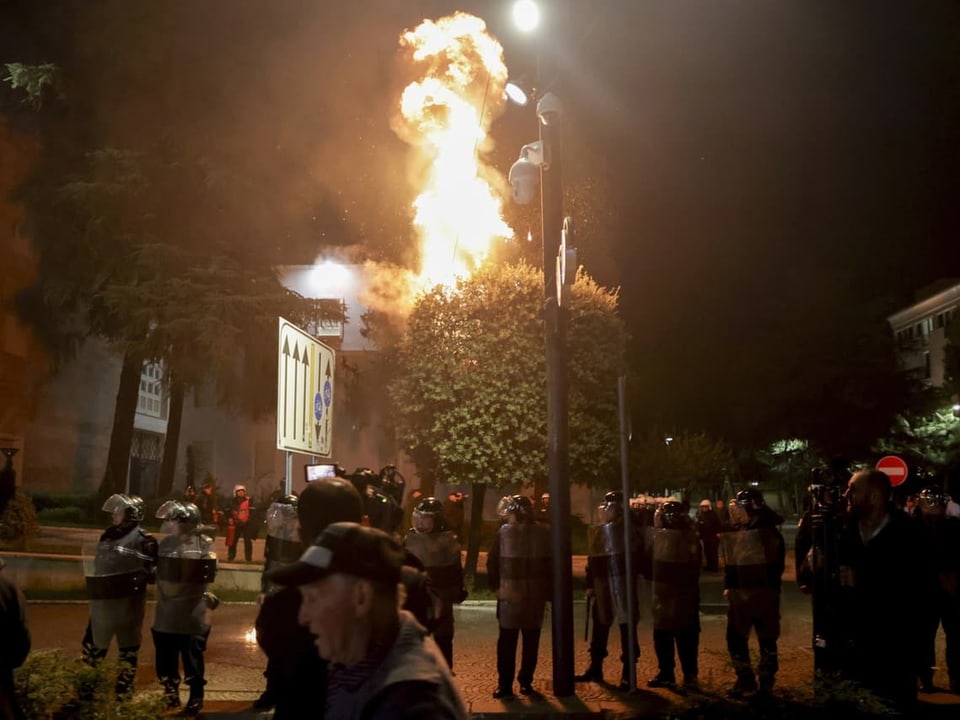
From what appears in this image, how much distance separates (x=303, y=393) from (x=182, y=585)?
2047 millimetres

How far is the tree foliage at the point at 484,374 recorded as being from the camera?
17391 mm

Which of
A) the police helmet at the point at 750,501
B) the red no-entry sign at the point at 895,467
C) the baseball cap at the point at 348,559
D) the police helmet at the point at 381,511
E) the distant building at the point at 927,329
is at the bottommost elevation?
the baseball cap at the point at 348,559

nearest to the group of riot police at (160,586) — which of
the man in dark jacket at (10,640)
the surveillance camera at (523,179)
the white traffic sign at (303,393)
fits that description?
the white traffic sign at (303,393)

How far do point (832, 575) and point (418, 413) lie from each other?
12.2 m

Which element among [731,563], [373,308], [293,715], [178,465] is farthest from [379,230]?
[293,715]

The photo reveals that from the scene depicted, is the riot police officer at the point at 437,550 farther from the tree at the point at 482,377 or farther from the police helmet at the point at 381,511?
the tree at the point at 482,377

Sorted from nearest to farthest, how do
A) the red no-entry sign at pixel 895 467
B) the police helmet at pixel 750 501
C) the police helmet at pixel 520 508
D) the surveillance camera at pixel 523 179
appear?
the police helmet at pixel 750 501
the police helmet at pixel 520 508
the surveillance camera at pixel 523 179
the red no-entry sign at pixel 895 467

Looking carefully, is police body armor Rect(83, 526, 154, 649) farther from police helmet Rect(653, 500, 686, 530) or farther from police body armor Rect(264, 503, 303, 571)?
police helmet Rect(653, 500, 686, 530)

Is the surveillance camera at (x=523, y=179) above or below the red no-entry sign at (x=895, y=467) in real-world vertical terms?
above

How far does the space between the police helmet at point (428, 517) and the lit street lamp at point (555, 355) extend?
1076 mm

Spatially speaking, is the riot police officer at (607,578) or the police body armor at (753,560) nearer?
the police body armor at (753,560)

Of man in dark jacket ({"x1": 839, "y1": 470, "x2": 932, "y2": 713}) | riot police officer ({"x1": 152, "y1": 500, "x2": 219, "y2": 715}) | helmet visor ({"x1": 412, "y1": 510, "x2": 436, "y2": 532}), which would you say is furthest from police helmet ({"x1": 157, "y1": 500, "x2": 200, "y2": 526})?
man in dark jacket ({"x1": 839, "y1": 470, "x2": 932, "y2": 713})

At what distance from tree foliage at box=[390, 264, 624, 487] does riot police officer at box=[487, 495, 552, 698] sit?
878 centimetres

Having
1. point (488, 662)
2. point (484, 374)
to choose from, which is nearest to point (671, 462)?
point (484, 374)
